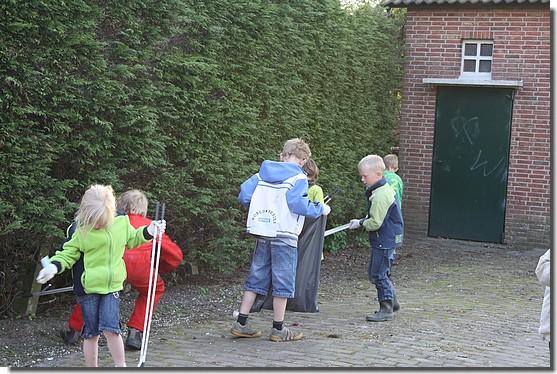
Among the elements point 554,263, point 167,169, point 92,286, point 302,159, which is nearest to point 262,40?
point 167,169

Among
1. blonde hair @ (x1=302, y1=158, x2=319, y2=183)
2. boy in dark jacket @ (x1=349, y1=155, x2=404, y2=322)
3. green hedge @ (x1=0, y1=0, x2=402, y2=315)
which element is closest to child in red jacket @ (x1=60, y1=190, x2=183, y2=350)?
green hedge @ (x1=0, y1=0, x2=402, y2=315)

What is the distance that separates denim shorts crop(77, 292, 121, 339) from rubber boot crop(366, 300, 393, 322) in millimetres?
3273

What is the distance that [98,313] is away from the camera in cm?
616

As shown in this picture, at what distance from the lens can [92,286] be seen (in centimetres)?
607

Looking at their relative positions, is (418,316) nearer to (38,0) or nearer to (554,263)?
(554,263)

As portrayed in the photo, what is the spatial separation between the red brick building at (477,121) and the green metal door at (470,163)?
0.02m

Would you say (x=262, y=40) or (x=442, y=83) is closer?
(x=262, y=40)

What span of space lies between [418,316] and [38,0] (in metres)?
4.70

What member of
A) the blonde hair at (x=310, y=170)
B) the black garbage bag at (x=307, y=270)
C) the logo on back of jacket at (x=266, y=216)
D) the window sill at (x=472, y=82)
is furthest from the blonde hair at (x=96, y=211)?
the window sill at (x=472, y=82)

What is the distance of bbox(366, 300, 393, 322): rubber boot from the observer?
8758 mm

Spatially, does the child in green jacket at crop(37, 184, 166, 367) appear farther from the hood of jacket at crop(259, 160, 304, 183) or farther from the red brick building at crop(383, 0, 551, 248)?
the red brick building at crop(383, 0, 551, 248)

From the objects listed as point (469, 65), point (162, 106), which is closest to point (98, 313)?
point (162, 106)

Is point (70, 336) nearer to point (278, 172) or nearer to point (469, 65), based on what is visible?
point (278, 172)

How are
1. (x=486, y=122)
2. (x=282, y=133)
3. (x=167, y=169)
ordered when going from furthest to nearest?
(x=486, y=122)
(x=282, y=133)
(x=167, y=169)
